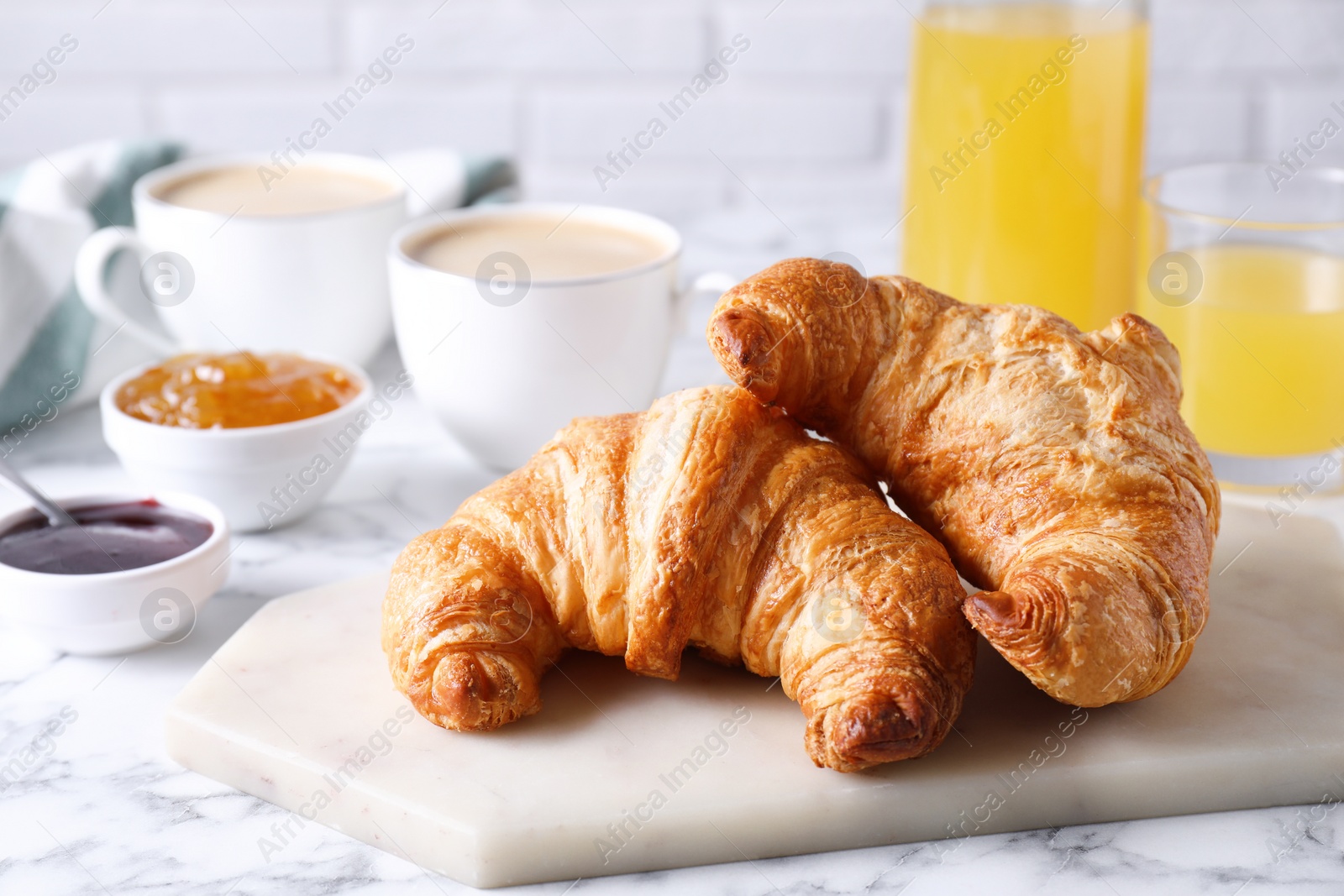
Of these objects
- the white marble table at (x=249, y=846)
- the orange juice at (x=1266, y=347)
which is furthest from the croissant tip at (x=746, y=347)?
the orange juice at (x=1266, y=347)

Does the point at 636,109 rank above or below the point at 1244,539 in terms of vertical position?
above

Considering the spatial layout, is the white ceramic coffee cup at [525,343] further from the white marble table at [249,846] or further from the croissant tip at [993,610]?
the croissant tip at [993,610]

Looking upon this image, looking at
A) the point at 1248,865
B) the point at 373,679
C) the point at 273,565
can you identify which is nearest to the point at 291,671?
the point at 373,679

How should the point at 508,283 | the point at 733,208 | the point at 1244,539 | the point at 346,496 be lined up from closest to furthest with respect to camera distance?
the point at 1244,539, the point at 508,283, the point at 346,496, the point at 733,208

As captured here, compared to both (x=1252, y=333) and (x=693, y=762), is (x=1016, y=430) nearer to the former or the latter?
(x=693, y=762)

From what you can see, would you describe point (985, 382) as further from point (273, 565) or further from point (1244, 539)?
point (273, 565)

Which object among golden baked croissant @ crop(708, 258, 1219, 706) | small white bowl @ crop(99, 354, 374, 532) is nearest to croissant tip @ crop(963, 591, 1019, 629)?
golden baked croissant @ crop(708, 258, 1219, 706)
